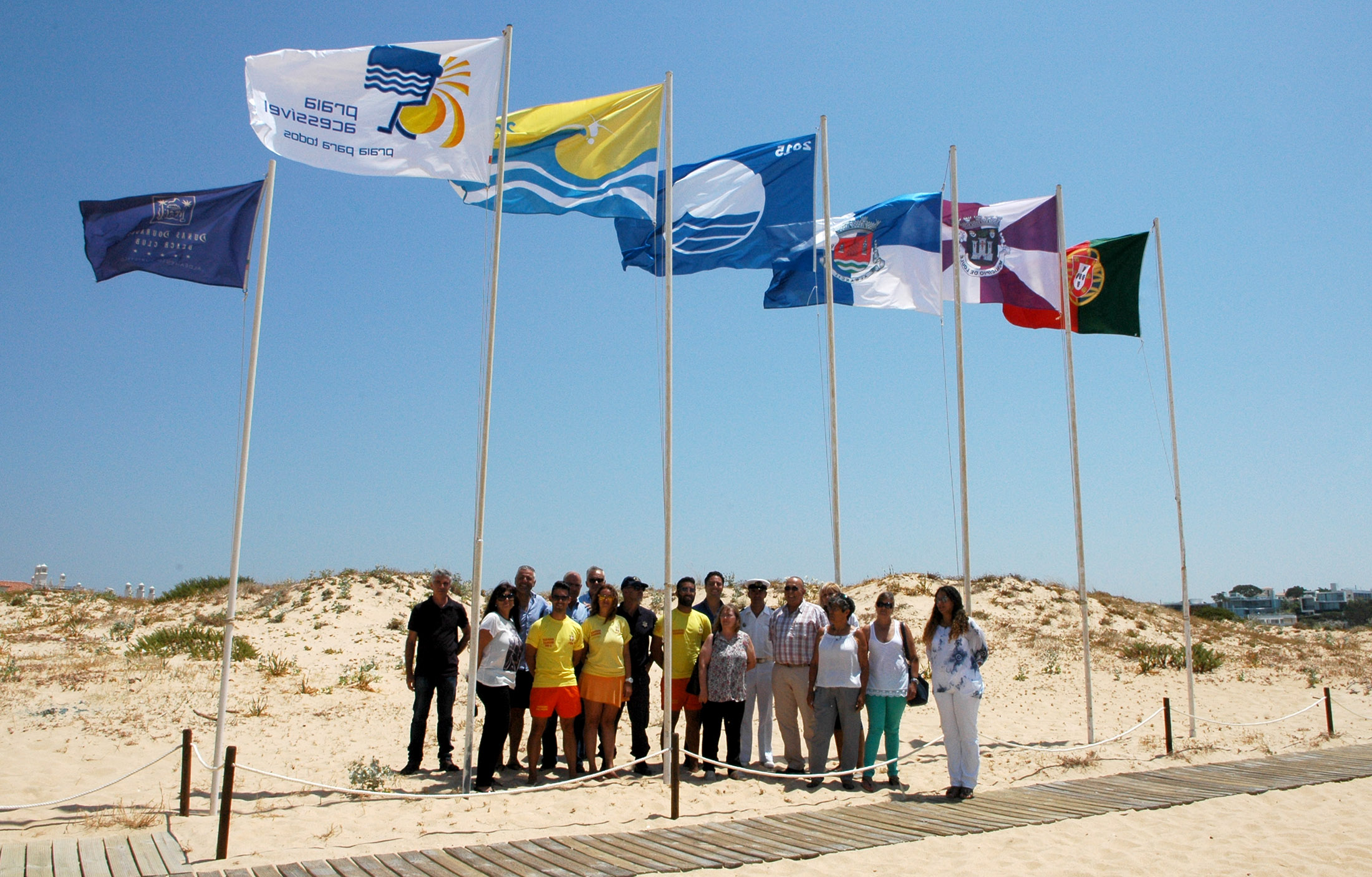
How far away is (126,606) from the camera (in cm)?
2448

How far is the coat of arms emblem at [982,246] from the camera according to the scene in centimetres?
1282

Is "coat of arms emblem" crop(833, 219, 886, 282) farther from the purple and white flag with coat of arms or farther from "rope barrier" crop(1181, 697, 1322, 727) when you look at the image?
"rope barrier" crop(1181, 697, 1322, 727)

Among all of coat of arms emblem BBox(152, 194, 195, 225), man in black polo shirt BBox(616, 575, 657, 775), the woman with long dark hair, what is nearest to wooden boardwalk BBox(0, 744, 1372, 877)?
the woman with long dark hair

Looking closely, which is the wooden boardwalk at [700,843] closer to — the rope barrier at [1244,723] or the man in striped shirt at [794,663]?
the man in striped shirt at [794,663]

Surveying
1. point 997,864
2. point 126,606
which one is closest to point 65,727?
point 997,864

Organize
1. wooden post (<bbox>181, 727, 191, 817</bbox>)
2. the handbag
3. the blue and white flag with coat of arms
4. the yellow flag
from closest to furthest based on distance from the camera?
wooden post (<bbox>181, 727, 191, 817</bbox>), the handbag, the yellow flag, the blue and white flag with coat of arms

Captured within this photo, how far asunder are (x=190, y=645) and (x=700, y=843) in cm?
1421

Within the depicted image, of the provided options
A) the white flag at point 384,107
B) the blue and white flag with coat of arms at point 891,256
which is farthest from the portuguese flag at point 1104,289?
the white flag at point 384,107

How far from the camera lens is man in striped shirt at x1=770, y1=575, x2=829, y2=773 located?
9.02m

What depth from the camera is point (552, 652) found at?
27.9 feet

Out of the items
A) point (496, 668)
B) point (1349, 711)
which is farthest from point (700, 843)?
point (1349, 711)

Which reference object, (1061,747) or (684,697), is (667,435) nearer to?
(684,697)

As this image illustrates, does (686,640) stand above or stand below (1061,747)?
above

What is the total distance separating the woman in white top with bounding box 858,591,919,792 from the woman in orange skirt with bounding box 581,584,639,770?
2.36 m
